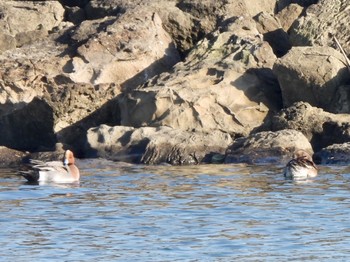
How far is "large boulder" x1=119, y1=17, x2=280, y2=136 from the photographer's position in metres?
19.8

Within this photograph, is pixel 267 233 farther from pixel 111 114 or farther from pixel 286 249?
pixel 111 114

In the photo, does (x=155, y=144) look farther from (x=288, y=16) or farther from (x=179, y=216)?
(x=179, y=216)

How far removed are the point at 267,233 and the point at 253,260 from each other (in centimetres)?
139

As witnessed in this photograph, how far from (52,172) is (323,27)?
678 cm

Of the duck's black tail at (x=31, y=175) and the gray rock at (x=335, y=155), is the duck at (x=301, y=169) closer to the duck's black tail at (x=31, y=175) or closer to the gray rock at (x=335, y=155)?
the gray rock at (x=335, y=155)

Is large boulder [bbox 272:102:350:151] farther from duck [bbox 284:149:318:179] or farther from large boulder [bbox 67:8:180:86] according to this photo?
large boulder [bbox 67:8:180:86]

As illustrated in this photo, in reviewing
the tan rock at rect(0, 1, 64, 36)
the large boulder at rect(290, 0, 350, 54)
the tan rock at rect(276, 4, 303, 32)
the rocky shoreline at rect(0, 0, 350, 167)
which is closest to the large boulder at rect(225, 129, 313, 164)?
the rocky shoreline at rect(0, 0, 350, 167)

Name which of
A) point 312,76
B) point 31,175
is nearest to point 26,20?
point 312,76

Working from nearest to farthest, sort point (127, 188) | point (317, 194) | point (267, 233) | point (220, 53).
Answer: point (267, 233)
point (317, 194)
point (127, 188)
point (220, 53)

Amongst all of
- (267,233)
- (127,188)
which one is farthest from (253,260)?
(127,188)

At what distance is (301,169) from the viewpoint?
16266 mm

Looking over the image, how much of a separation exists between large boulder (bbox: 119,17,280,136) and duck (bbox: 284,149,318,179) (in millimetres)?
3245

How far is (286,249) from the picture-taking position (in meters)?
10.9

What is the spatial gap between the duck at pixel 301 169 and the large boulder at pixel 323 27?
495 centimetres
